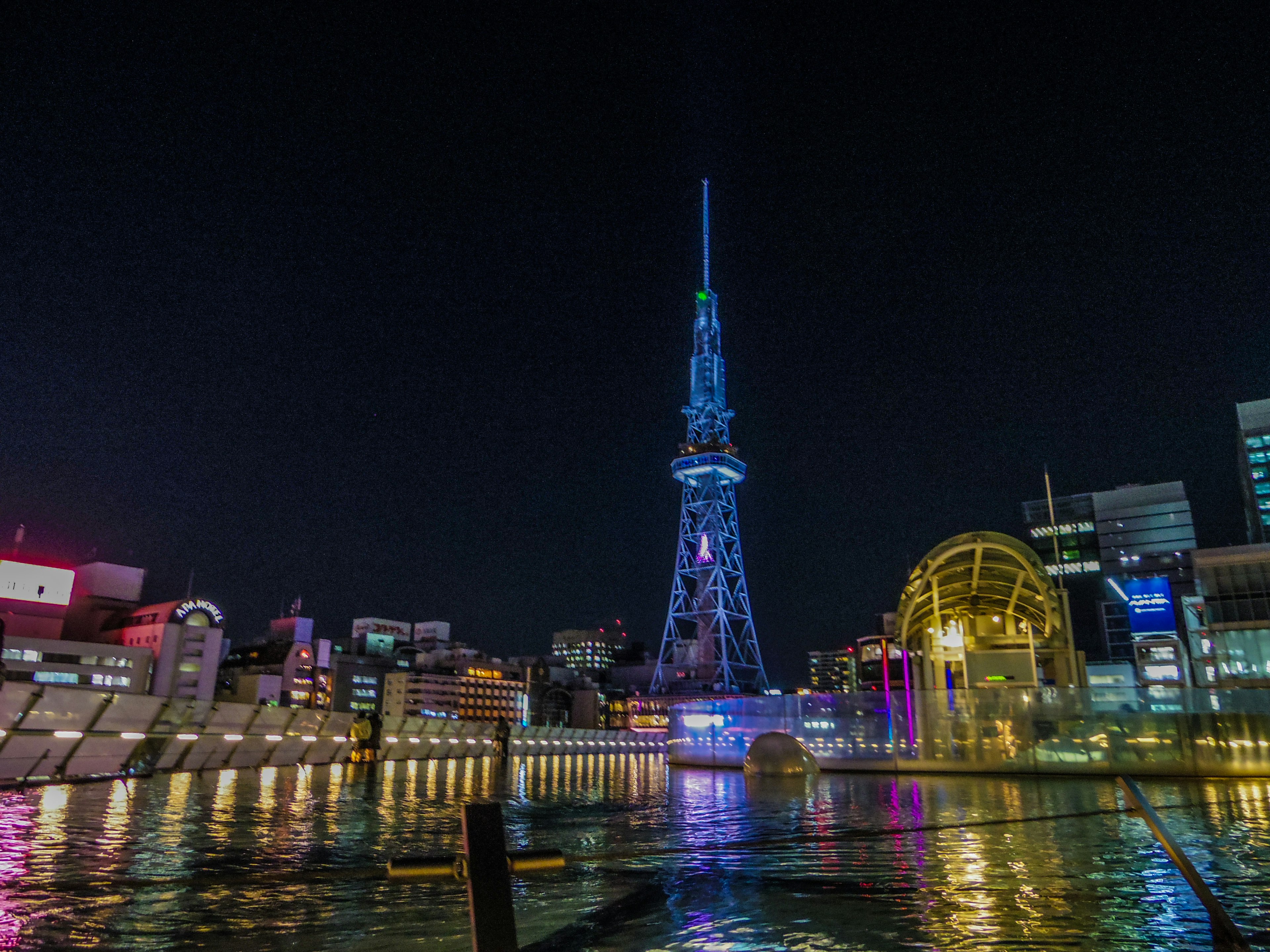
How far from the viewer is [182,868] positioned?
7457mm

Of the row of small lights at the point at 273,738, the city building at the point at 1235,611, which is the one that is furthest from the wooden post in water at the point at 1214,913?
the city building at the point at 1235,611

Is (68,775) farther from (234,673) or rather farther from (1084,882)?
(234,673)

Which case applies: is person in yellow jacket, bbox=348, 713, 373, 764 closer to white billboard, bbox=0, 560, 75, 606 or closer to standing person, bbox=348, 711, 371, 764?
standing person, bbox=348, 711, 371, 764

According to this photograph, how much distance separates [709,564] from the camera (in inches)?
5472

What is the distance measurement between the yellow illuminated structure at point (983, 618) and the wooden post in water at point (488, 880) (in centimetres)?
2772

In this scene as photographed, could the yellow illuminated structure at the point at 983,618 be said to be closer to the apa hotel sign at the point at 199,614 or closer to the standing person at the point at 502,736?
the standing person at the point at 502,736

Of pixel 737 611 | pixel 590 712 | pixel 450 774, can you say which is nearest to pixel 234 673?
pixel 590 712

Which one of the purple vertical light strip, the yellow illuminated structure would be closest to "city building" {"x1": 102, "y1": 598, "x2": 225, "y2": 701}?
the yellow illuminated structure

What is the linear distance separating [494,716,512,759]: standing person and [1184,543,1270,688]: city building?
65.5 meters

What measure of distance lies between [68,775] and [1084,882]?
1757 cm

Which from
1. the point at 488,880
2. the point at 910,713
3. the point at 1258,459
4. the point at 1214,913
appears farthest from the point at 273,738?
the point at 1258,459

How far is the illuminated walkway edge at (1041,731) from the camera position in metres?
21.6

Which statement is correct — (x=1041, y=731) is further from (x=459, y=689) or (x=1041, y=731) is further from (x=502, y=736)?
(x=459, y=689)

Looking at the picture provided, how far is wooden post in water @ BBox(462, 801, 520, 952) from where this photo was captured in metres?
3.13
